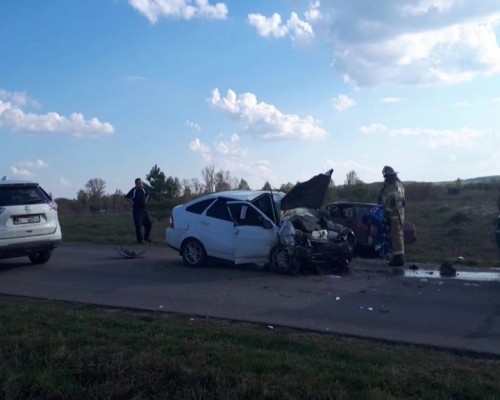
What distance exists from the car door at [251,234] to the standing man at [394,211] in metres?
2.98

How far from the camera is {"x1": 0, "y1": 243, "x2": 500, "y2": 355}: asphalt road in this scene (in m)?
8.59

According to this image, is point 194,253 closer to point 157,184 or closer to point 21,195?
point 21,195

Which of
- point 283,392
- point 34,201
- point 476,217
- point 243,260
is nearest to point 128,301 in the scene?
point 243,260

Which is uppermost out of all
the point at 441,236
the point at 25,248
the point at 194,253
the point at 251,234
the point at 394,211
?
the point at 394,211

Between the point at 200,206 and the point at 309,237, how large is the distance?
2600 mm

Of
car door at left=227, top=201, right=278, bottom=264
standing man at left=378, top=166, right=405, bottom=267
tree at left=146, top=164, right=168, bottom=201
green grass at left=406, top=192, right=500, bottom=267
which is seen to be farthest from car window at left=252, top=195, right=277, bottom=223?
tree at left=146, top=164, right=168, bottom=201

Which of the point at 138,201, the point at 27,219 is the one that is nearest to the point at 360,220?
the point at 138,201

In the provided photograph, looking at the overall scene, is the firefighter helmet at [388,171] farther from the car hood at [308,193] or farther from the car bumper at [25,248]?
the car bumper at [25,248]

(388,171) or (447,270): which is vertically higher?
(388,171)

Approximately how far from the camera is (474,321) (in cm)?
896

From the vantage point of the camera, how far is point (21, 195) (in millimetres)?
13609

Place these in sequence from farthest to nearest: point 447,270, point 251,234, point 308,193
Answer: point 308,193
point 447,270
point 251,234

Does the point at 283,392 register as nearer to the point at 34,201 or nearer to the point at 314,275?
the point at 314,275

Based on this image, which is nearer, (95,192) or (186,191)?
(186,191)
